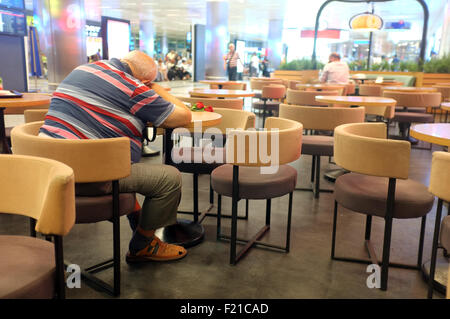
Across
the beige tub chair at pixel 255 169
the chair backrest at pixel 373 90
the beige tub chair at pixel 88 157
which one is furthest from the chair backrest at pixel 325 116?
the chair backrest at pixel 373 90

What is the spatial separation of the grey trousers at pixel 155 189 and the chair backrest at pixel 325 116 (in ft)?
5.39

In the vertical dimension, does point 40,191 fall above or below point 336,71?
below

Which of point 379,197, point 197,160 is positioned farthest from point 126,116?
point 379,197

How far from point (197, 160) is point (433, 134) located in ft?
4.43

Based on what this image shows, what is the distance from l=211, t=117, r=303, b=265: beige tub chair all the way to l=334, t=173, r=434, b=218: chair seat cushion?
1.04ft

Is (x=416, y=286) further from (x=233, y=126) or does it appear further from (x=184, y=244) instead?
(x=233, y=126)

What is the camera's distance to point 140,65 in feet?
7.33

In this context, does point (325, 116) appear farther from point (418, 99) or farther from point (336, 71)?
point (336, 71)

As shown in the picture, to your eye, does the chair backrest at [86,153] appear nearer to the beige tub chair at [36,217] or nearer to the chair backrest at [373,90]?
the beige tub chair at [36,217]

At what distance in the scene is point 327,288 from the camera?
2.09 meters

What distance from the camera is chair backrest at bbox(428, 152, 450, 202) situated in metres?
1.42

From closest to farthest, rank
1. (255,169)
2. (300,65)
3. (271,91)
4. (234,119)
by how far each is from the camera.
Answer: (255,169) < (234,119) < (271,91) < (300,65)
